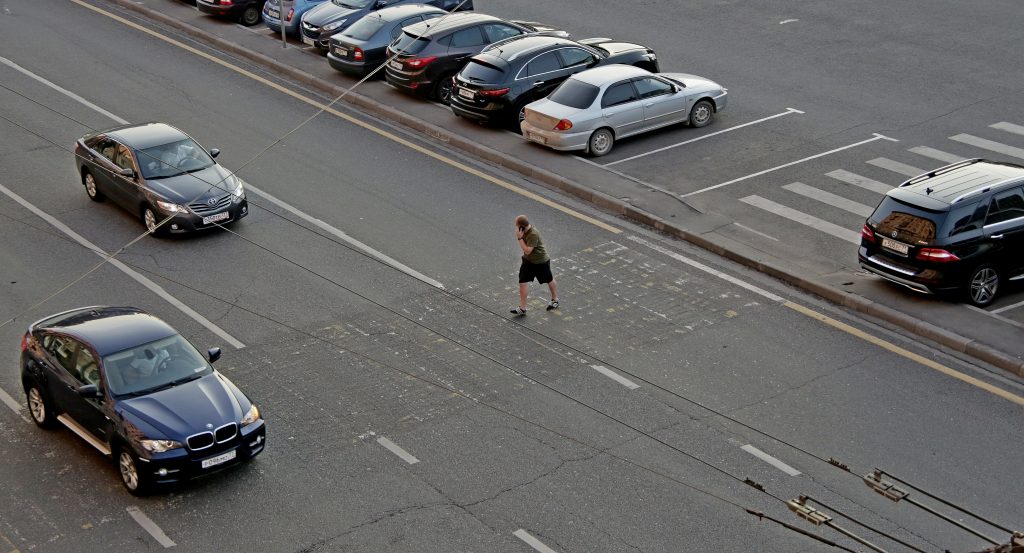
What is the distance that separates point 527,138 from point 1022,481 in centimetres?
1283

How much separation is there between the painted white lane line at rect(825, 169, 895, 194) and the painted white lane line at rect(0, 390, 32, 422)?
14.2m

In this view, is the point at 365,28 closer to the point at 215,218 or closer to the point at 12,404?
the point at 215,218

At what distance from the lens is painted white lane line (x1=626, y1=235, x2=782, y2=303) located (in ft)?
57.4

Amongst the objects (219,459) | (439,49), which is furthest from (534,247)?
(439,49)

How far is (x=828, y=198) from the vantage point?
2083cm

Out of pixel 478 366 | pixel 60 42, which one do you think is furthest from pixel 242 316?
pixel 60 42

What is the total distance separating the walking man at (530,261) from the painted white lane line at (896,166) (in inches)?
331

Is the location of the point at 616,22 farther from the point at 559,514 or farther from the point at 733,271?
the point at 559,514

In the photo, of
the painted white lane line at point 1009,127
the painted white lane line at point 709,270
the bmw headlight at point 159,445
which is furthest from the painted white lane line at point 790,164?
the bmw headlight at point 159,445

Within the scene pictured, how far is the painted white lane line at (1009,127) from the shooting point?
2358 centimetres

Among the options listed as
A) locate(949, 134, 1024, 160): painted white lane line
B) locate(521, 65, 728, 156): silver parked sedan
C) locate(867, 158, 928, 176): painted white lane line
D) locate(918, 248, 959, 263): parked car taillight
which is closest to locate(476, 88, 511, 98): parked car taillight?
locate(521, 65, 728, 156): silver parked sedan

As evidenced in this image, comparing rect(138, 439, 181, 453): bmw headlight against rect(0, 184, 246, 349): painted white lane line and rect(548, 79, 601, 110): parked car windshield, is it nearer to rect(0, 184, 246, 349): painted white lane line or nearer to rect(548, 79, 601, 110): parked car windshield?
rect(0, 184, 246, 349): painted white lane line

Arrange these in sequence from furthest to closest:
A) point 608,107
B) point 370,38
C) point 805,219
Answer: point 370,38, point 608,107, point 805,219

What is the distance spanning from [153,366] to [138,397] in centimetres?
54
